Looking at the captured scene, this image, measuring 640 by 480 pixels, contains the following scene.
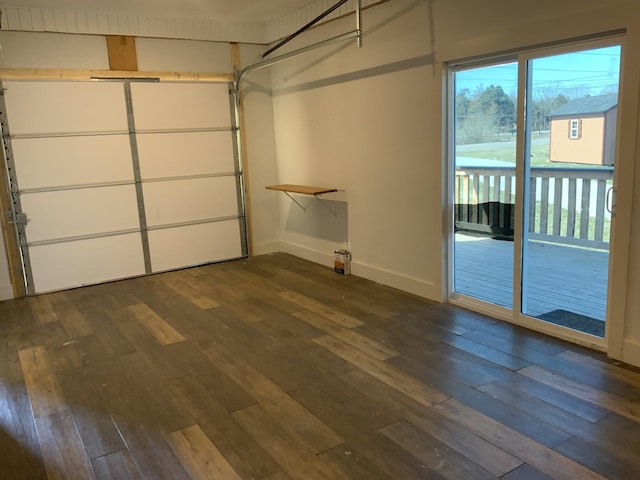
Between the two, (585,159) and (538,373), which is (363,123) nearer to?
(585,159)

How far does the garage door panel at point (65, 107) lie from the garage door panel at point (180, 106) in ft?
0.68

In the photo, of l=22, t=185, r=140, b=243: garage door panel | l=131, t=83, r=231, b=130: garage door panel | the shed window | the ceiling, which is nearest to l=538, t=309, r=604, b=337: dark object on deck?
the shed window

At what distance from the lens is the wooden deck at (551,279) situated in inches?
146

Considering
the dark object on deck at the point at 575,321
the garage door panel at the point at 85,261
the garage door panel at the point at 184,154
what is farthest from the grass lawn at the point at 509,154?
the garage door panel at the point at 85,261

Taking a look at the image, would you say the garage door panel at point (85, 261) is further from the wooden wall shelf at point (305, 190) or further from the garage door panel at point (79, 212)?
the wooden wall shelf at point (305, 190)

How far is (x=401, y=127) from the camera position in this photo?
4.62m

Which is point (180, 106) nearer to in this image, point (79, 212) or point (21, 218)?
point (79, 212)

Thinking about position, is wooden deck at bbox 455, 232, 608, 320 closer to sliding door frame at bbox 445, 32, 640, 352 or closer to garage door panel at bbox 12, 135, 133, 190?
sliding door frame at bbox 445, 32, 640, 352

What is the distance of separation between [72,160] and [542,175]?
179 inches

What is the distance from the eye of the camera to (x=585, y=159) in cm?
345

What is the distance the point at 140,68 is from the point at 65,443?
4226 millimetres

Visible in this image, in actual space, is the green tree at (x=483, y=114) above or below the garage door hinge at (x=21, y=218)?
above

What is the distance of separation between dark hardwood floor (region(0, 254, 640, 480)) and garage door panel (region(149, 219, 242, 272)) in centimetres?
144

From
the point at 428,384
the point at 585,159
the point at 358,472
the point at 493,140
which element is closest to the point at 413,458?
the point at 358,472
